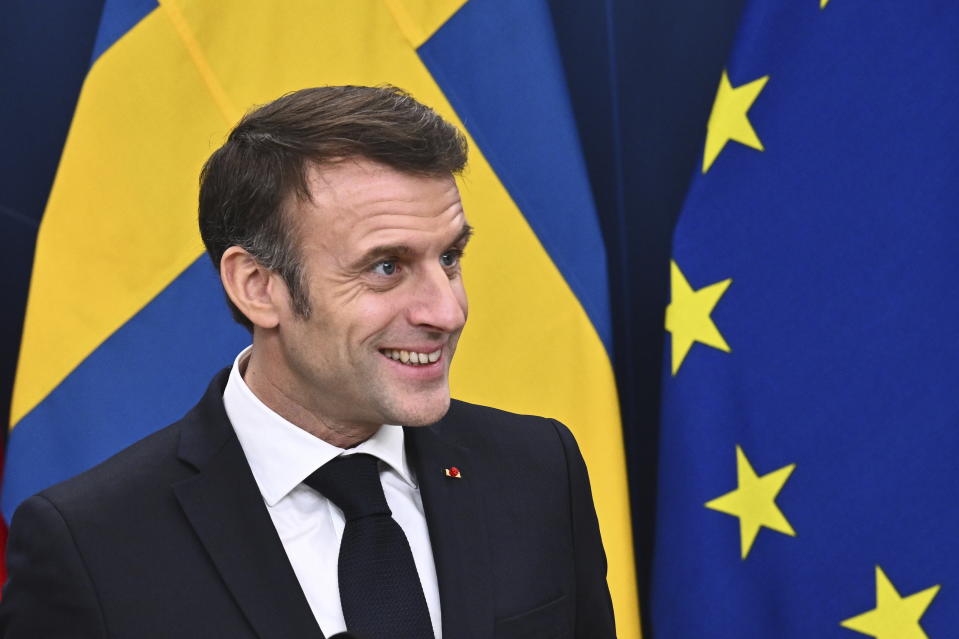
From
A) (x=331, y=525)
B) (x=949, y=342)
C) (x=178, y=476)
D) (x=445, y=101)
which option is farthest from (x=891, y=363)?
(x=178, y=476)

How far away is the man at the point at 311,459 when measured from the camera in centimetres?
114

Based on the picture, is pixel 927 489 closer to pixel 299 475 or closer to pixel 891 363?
pixel 891 363

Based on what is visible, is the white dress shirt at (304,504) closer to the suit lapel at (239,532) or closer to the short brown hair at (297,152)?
the suit lapel at (239,532)

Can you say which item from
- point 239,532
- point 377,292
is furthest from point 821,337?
point 239,532

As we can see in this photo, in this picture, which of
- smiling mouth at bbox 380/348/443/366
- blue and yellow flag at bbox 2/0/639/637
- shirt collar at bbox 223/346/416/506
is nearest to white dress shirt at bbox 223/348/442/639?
shirt collar at bbox 223/346/416/506

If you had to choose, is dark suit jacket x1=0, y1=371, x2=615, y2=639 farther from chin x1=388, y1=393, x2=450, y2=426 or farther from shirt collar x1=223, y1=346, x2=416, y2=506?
chin x1=388, y1=393, x2=450, y2=426

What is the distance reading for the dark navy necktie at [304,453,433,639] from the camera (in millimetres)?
1166

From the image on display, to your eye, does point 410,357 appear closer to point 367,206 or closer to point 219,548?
point 367,206

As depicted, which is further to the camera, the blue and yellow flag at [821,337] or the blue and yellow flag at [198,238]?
the blue and yellow flag at [198,238]

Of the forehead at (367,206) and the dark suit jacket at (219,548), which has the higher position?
the forehead at (367,206)

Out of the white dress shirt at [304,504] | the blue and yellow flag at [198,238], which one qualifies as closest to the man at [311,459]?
the white dress shirt at [304,504]

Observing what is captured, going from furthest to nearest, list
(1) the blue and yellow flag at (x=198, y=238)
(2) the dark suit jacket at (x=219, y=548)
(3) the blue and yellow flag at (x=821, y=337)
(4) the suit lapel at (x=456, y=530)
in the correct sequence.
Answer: (1) the blue and yellow flag at (x=198, y=238) → (3) the blue and yellow flag at (x=821, y=337) → (4) the suit lapel at (x=456, y=530) → (2) the dark suit jacket at (x=219, y=548)

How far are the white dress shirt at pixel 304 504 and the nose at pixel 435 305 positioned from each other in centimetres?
17

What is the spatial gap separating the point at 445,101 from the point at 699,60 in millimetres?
574
